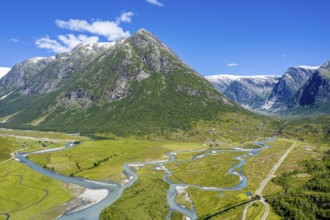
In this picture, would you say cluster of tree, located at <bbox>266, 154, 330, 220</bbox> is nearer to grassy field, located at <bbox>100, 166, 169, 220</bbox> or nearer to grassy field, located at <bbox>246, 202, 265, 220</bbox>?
grassy field, located at <bbox>246, 202, 265, 220</bbox>

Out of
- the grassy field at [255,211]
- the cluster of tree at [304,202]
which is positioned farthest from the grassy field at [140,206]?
the cluster of tree at [304,202]

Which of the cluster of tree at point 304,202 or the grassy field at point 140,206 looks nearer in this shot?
the cluster of tree at point 304,202

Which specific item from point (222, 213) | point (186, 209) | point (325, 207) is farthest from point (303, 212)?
point (186, 209)

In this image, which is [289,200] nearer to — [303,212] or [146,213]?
[303,212]

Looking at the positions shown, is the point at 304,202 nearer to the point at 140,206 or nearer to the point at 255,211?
the point at 255,211

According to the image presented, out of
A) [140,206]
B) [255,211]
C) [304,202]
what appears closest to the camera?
[255,211]

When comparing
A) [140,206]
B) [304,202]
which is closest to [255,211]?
[304,202]

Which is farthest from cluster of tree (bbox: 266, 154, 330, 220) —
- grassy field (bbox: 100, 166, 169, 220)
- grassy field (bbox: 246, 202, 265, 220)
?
grassy field (bbox: 100, 166, 169, 220)

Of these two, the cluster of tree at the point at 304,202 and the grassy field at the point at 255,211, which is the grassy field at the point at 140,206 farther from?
the cluster of tree at the point at 304,202

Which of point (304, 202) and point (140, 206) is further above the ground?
point (304, 202)

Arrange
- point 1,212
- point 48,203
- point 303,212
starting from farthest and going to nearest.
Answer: point 48,203 < point 1,212 < point 303,212

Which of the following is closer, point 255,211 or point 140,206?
point 255,211
